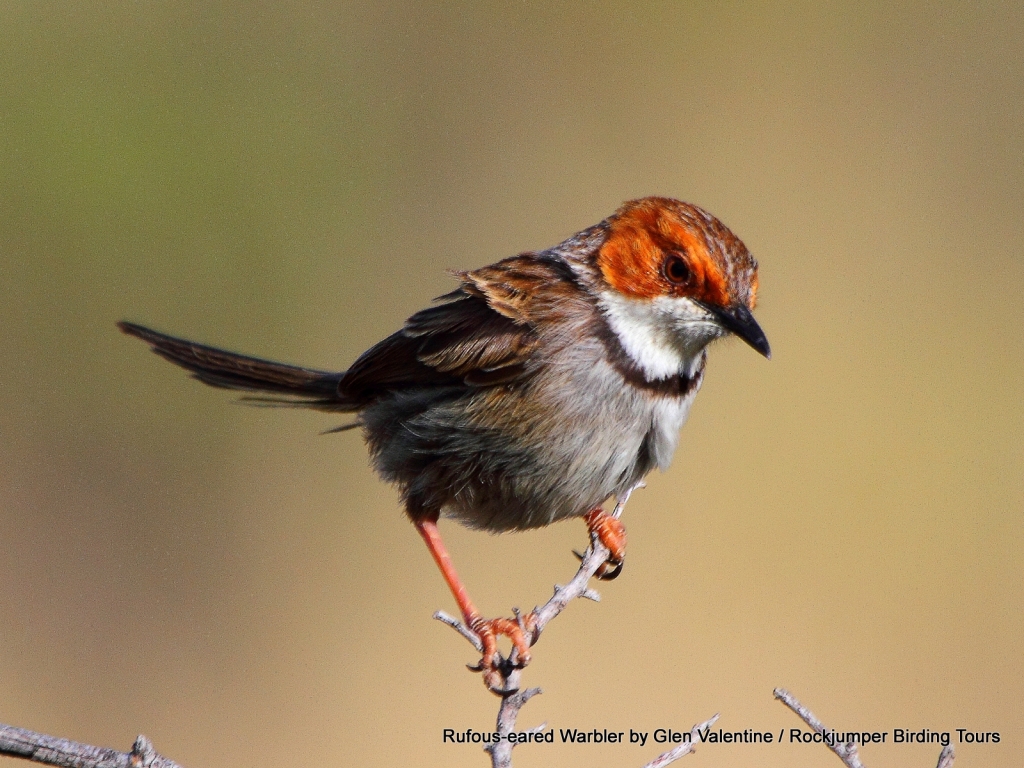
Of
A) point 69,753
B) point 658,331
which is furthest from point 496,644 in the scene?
point 69,753

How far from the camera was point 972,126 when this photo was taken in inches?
316

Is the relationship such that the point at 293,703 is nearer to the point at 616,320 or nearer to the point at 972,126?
the point at 616,320

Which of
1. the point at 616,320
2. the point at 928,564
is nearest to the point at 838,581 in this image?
the point at 928,564

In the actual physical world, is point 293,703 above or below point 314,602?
below

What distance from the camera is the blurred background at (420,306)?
6.69m

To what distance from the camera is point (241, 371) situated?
Result: 5.11 m

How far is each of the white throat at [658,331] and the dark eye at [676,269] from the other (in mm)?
72

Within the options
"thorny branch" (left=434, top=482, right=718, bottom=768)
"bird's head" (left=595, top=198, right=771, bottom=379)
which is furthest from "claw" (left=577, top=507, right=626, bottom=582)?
"bird's head" (left=595, top=198, right=771, bottom=379)

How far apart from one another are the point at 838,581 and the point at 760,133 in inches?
141

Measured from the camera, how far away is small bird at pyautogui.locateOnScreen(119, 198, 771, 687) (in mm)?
3893

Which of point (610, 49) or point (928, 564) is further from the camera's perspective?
point (610, 49)

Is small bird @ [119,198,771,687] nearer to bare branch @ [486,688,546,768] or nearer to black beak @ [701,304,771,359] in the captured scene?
black beak @ [701,304,771,359]

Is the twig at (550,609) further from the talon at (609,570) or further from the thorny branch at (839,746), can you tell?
the thorny branch at (839,746)

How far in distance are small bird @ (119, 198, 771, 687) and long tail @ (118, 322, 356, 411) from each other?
0.73m
